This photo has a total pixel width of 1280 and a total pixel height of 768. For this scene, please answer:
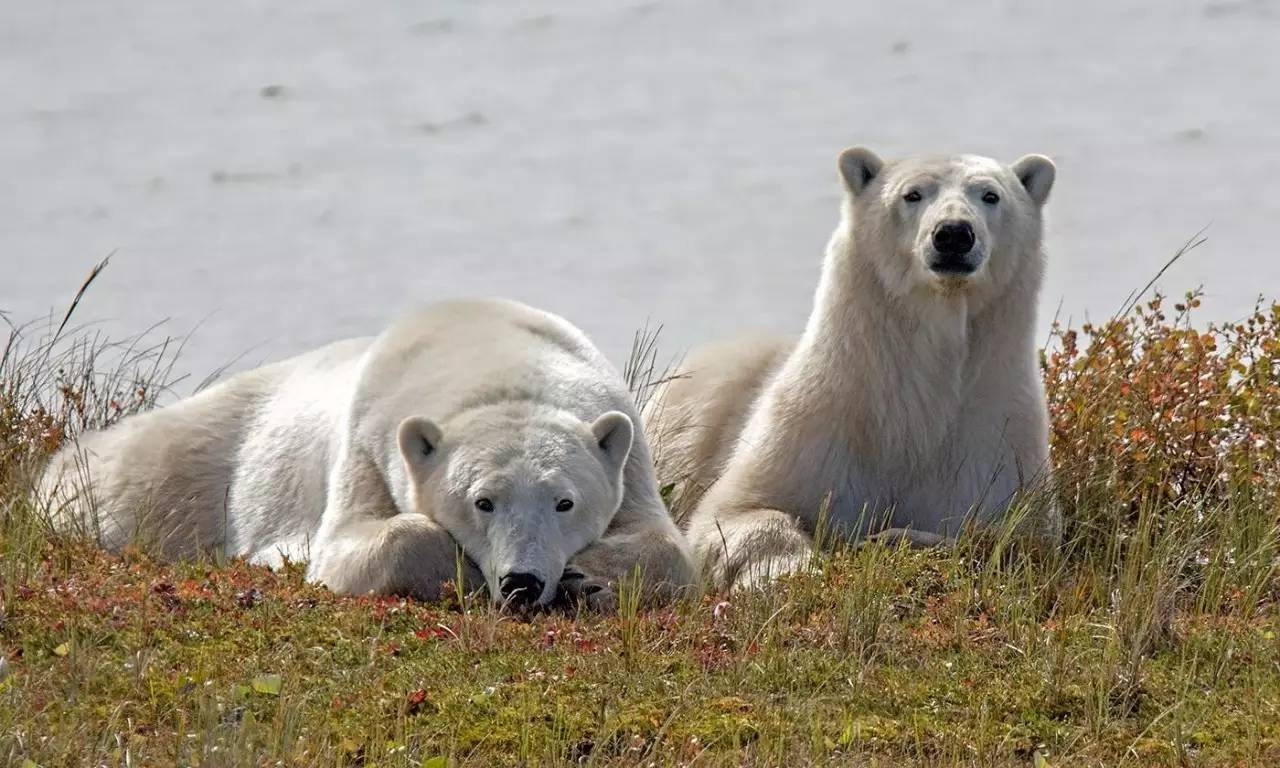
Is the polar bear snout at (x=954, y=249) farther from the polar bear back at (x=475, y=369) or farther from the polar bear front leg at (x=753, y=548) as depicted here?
the polar bear back at (x=475, y=369)

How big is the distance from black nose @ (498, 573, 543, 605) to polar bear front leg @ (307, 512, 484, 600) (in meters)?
0.24

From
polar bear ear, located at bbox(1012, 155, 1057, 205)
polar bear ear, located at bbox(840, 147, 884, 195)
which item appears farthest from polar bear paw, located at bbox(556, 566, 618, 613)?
polar bear ear, located at bbox(1012, 155, 1057, 205)

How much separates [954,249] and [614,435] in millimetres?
1577

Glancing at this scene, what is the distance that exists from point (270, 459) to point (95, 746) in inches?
146

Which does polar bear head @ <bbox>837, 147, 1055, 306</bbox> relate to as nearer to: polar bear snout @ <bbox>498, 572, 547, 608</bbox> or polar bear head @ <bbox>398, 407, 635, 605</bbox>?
polar bear head @ <bbox>398, 407, 635, 605</bbox>

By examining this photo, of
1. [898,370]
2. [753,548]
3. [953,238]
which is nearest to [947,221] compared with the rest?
[953,238]

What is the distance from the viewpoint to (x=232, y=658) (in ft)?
19.9

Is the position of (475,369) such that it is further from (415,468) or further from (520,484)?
(520,484)

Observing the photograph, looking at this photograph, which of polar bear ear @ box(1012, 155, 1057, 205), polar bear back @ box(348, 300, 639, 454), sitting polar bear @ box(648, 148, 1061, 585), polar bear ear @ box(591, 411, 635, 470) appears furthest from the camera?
polar bear ear @ box(1012, 155, 1057, 205)

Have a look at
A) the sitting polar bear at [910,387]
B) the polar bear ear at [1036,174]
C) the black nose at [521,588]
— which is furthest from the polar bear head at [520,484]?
the polar bear ear at [1036,174]

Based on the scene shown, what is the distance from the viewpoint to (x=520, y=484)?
682 centimetres

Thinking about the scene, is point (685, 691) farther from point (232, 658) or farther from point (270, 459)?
point (270, 459)

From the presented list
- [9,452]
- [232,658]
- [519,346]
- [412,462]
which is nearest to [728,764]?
[232,658]

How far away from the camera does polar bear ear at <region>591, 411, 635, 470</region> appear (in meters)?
7.13
